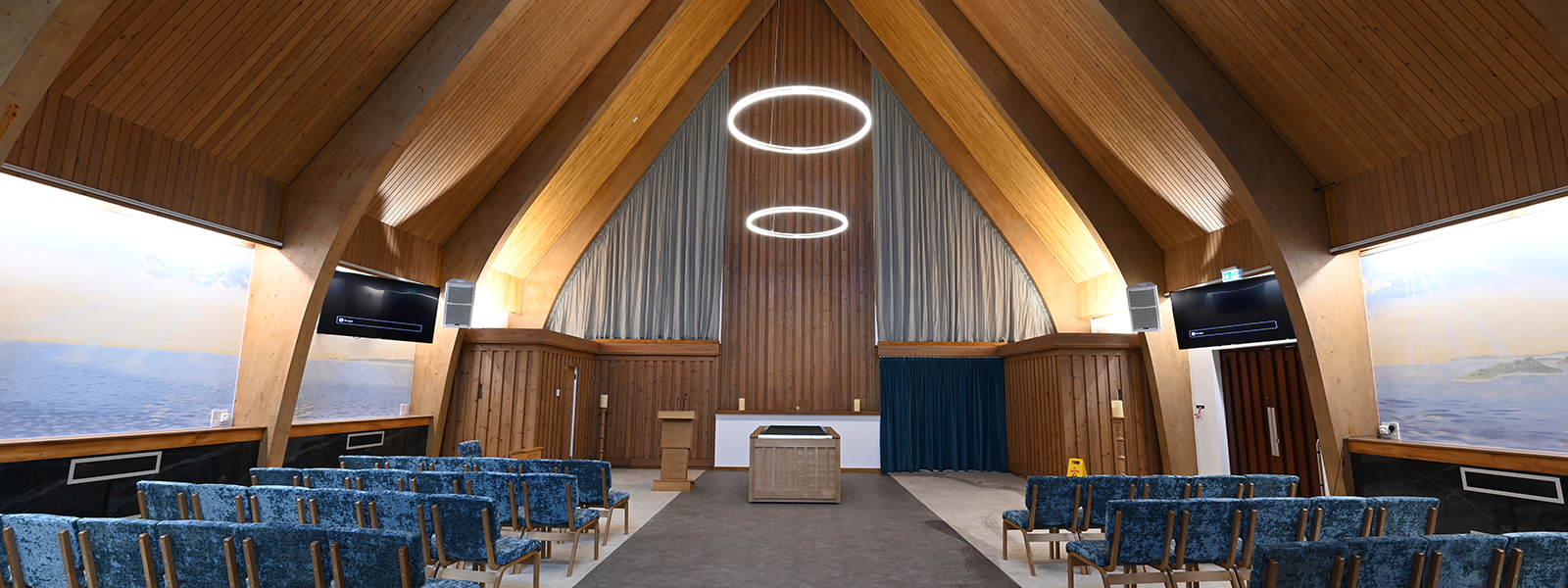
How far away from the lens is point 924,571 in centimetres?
528

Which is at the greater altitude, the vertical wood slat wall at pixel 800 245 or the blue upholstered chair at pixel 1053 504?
the vertical wood slat wall at pixel 800 245

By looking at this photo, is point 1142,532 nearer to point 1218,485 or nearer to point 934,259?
point 1218,485

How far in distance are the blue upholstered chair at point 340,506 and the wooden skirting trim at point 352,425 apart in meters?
4.52

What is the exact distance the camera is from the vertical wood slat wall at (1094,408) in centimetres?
1090

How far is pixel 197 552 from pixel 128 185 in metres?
4.81

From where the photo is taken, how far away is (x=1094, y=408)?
11.0 m

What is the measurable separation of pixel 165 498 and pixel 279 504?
2.27ft

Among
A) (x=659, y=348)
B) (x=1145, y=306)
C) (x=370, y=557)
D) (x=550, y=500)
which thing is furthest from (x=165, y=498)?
(x=1145, y=306)

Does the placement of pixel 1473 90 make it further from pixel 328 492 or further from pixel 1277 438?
pixel 328 492

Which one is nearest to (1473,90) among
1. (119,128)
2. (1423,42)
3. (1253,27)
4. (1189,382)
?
(1423,42)

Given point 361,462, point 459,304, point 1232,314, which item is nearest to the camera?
point 361,462

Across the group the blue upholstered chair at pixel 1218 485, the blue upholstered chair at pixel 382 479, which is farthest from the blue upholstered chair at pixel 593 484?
the blue upholstered chair at pixel 1218 485

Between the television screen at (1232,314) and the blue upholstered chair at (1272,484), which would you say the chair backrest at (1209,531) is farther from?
the television screen at (1232,314)

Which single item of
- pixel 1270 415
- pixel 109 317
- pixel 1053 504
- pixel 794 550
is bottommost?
pixel 794 550
